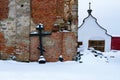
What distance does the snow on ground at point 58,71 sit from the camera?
33.4 feet

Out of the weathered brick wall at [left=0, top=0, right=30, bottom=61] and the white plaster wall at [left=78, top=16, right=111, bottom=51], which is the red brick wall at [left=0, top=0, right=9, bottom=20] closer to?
the weathered brick wall at [left=0, top=0, right=30, bottom=61]

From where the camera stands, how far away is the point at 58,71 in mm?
11188

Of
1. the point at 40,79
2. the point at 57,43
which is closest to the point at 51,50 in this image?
the point at 57,43

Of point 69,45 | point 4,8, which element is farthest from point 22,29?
point 69,45

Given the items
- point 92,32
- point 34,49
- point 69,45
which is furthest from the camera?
point 92,32

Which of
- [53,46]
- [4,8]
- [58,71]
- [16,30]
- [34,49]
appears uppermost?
[4,8]

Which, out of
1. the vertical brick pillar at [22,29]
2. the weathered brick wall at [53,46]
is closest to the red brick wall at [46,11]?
the vertical brick pillar at [22,29]

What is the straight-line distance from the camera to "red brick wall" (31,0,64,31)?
503 inches

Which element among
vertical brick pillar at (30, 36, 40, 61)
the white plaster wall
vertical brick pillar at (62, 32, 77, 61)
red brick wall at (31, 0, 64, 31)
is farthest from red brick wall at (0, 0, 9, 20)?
the white plaster wall

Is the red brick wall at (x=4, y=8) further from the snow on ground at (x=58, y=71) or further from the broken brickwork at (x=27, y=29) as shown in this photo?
the snow on ground at (x=58, y=71)

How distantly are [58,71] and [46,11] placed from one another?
2.83m

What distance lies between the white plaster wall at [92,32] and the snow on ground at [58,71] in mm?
9293

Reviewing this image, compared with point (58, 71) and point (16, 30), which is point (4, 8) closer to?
point (16, 30)

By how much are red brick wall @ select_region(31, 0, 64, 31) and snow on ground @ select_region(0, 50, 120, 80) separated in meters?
1.69
